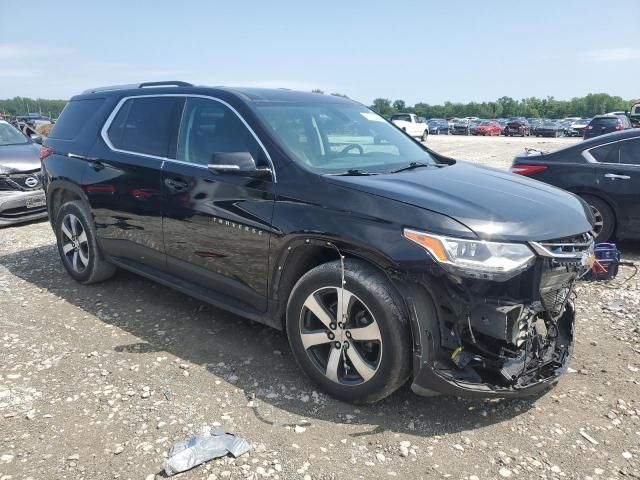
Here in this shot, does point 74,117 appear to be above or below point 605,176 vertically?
above

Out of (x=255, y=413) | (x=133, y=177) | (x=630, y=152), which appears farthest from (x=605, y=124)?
(x=255, y=413)

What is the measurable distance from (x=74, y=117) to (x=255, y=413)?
12.2ft

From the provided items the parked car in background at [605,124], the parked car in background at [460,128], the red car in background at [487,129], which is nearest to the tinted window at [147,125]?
the parked car in background at [605,124]

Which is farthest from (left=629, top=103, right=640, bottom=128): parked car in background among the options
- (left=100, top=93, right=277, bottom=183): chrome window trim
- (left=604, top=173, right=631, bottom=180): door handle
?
(left=100, top=93, right=277, bottom=183): chrome window trim

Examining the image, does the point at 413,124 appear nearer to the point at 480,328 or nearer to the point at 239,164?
the point at 239,164

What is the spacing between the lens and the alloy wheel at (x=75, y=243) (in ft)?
16.4

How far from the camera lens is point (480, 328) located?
8.72 ft

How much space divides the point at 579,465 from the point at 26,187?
26.1ft

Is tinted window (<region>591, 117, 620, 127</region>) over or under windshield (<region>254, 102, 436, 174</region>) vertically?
over

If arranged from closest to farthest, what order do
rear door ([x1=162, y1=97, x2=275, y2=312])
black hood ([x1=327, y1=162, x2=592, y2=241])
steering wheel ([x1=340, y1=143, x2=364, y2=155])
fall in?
black hood ([x1=327, y1=162, x2=592, y2=241]) < rear door ([x1=162, y1=97, x2=275, y2=312]) < steering wheel ([x1=340, y1=143, x2=364, y2=155])

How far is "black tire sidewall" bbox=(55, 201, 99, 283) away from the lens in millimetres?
4852

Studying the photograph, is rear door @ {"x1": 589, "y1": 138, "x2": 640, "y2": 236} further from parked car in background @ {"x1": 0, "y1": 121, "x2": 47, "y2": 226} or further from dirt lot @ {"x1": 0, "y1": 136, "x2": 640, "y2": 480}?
parked car in background @ {"x1": 0, "y1": 121, "x2": 47, "y2": 226}

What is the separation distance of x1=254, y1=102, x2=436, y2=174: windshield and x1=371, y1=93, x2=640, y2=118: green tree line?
95088 mm

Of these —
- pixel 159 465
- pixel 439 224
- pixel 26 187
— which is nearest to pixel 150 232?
pixel 159 465
